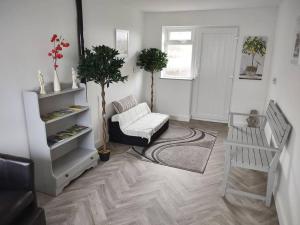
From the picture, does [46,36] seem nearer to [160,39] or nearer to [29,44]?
[29,44]

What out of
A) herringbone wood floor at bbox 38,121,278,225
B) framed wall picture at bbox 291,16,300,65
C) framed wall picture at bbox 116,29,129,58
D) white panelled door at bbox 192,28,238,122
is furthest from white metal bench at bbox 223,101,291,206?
framed wall picture at bbox 116,29,129,58

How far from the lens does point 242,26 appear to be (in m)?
4.54

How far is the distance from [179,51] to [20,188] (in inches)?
170

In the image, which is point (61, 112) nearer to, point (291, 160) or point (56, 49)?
point (56, 49)

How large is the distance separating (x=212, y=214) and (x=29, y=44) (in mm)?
2652

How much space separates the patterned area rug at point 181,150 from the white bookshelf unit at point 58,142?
0.90m

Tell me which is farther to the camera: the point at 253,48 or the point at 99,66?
the point at 253,48

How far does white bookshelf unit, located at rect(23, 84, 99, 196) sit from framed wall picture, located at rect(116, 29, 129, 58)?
153 centimetres

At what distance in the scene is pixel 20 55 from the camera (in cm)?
236

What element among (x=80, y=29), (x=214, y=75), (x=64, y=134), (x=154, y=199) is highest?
(x=80, y=29)

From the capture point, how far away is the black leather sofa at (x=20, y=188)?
1.82 m

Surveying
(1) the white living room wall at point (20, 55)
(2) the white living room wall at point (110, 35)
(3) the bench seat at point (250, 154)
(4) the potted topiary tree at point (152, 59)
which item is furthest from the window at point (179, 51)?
(1) the white living room wall at point (20, 55)

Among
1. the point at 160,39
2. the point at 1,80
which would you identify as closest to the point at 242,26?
the point at 160,39

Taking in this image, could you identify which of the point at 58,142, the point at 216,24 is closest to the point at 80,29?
the point at 58,142
